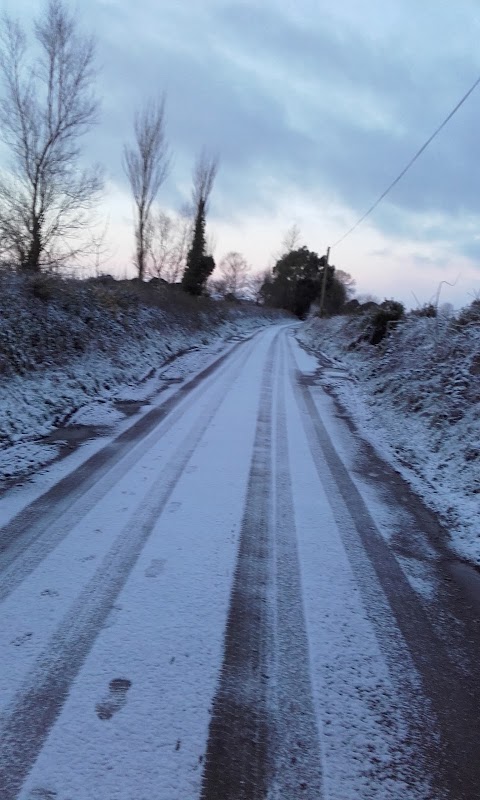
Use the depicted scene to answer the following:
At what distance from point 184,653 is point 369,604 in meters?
1.44

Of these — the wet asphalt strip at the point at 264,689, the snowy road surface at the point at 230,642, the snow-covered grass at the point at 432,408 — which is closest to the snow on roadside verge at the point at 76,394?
the snowy road surface at the point at 230,642

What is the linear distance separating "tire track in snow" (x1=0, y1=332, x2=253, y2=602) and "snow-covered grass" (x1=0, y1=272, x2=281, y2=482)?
78cm

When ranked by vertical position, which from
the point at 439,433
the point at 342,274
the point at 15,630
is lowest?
the point at 15,630

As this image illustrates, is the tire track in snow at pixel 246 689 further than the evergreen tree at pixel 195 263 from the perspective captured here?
No

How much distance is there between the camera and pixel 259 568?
390cm

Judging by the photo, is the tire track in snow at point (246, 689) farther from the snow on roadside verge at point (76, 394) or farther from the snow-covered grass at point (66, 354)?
the snow-covered grass at point (66, 354)

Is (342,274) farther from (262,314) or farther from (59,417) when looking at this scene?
(59,417)

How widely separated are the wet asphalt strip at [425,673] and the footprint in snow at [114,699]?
4.81 feet

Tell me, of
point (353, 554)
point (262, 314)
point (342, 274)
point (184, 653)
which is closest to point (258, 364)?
point (353, 554)

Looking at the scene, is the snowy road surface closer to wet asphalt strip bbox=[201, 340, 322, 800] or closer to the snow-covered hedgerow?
wet asphalt strip bbox=[201, 340, 322, 800]

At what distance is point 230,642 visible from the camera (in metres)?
3.02

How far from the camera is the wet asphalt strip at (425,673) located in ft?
7.57

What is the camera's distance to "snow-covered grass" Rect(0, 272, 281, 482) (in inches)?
298

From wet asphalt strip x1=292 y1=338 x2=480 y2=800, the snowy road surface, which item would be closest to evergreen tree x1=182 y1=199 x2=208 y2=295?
the snowy road surface
